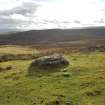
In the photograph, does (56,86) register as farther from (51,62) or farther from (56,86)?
(51,62)

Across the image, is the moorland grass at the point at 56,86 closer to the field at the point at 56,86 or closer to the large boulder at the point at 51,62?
the field at the point at 56,86

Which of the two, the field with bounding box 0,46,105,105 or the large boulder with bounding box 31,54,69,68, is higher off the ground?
the large boulder with bounding box 31,54,69,68

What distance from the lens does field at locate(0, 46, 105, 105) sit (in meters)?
33.1

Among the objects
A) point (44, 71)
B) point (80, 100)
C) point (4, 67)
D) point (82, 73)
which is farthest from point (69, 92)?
point (4, 67)

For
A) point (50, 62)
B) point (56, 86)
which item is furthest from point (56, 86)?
point (50, 62)

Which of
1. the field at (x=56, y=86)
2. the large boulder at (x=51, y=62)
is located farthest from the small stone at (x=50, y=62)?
the field at (x=56, y=86)

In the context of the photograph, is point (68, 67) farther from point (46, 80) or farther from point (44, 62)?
point (46, 80)

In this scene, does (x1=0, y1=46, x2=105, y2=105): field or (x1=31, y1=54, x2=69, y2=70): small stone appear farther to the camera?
(x1=31, y1=54, x2=69, y2=70): small stone

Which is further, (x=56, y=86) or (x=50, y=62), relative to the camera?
(x=50, y=62)

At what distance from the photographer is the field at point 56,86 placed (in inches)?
1304

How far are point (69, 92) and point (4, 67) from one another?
2314 centimetres

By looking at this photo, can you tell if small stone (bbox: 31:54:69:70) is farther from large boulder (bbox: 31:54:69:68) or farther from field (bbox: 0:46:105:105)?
field (bbox: 0:46:105:105)

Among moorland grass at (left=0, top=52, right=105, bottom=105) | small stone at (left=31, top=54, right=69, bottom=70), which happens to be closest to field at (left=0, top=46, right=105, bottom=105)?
moorland grass at (left=0, top=52, right=105, bottom=105)

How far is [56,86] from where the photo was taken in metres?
38.7
